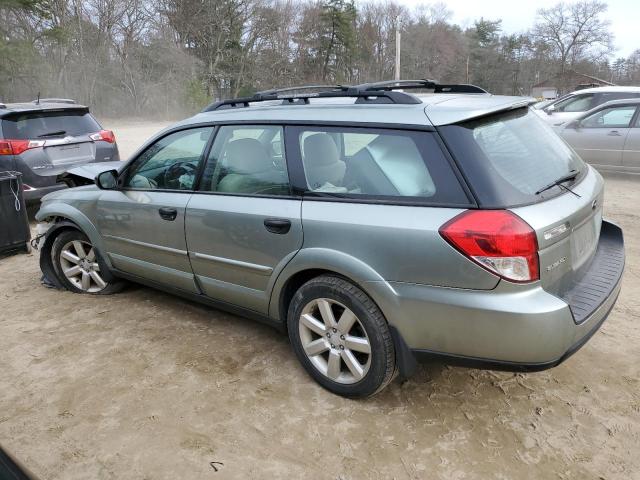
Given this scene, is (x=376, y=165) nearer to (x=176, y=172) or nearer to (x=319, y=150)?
(x=319, y=150)

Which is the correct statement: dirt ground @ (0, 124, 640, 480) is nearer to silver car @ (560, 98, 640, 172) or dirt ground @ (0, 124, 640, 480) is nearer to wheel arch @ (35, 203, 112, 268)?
wheel arch @ (35, 203, 112, 268)

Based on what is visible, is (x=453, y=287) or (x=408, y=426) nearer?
(x=453, y=287)

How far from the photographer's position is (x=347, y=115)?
284 centimetres

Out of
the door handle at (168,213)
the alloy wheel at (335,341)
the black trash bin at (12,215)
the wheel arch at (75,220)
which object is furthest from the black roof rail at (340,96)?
the black trash bin at (12,215)

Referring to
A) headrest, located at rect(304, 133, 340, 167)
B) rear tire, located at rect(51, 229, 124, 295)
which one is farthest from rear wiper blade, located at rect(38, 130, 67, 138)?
headrest, located at rect(304, 133, 340, 167)

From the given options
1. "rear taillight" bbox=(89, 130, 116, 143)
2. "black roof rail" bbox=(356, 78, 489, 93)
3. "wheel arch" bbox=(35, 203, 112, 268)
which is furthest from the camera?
"rear taillight" bbox=(89, 130, 116, 143)

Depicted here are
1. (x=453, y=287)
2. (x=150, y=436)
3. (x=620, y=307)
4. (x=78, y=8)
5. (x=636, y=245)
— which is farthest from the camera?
(x=78, y=8)

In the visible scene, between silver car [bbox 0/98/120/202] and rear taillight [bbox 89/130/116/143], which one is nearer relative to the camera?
silver car [bbox 0/98/120/202]

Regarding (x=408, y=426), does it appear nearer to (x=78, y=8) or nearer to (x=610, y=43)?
(x=78, y=8)

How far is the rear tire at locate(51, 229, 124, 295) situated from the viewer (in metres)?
4.43

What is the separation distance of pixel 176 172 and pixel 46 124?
174 inches

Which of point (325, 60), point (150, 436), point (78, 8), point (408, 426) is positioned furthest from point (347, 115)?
point (325, 60)

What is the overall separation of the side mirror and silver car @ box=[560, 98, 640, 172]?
26.9 feet

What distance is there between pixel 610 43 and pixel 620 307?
65924mm
